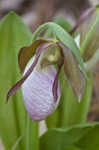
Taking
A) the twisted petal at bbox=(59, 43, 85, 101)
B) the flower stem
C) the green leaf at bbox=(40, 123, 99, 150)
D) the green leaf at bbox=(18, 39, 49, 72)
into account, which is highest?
the green leaf at bbox=(18, 39, 49, 72)

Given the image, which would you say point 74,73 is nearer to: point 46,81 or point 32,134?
point 46,81

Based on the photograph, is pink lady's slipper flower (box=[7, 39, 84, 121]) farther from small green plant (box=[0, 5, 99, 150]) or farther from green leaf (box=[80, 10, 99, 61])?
green leaf (box=[80, 10, 99, 61])

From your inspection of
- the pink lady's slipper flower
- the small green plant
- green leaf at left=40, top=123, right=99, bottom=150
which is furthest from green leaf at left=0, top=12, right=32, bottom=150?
the pink lady's slipper flower

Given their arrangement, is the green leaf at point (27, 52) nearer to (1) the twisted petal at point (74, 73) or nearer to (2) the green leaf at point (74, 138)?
(1) the twisted petal at point (74, 73)

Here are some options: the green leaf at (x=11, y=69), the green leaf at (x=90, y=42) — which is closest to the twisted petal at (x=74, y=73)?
the green leaf at (x=90, y=42)

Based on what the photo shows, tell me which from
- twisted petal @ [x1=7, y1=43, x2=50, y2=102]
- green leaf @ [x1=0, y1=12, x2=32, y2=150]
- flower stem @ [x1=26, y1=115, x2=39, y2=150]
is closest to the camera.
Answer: twisted petal @ [x1=7, y1=43, x2=50, y2=102]

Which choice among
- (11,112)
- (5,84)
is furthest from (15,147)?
(5,84)

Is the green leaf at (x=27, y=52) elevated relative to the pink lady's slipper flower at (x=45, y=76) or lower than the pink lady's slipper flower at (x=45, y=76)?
elevated

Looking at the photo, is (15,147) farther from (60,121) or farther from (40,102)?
(40,102)

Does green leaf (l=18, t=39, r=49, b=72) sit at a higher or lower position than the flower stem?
higher
